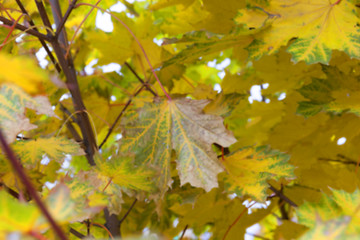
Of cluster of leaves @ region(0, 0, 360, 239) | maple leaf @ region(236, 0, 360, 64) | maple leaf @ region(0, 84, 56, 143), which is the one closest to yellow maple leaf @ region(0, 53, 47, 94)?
cluster of leaves @ region(0, 0, 360, 239)

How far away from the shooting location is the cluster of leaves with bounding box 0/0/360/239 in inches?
19.1

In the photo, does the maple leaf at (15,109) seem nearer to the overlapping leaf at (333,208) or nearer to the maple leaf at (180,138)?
the maple leaf at (180,138)

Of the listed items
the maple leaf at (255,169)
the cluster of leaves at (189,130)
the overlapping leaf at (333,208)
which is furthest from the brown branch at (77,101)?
the overlapping leaf at (333,208)

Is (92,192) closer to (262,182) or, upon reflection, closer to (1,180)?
(1,180)

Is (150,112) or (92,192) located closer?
(92,192)

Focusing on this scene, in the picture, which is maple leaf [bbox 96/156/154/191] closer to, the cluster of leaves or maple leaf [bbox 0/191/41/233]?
the cluster of leaves

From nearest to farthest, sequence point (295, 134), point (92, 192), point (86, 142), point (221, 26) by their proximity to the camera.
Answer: point (92, 192)
point (86, 142)
point (221, 26)
point (295, 134)

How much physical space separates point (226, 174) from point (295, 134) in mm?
415

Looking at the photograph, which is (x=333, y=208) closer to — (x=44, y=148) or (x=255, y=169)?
(x=255, y=169)

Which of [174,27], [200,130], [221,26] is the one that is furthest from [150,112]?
[174,27]

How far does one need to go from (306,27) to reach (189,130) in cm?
32

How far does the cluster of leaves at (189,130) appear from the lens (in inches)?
19.1

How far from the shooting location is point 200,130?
66 cm

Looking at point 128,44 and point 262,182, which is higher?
point 128,44
